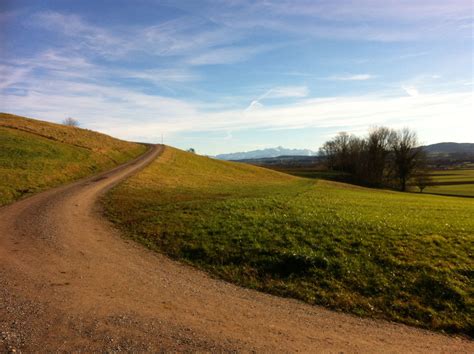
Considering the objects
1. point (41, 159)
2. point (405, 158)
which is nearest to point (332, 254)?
point (41, 159)

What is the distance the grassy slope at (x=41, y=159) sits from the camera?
87.9 feet

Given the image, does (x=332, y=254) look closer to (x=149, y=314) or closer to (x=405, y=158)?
(x=149, y=314)

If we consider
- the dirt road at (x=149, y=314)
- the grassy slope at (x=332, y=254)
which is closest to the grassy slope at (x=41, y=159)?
the grassy slope at (x=332, y=254)

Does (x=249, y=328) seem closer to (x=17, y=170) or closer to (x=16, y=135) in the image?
(x=17, y=170)

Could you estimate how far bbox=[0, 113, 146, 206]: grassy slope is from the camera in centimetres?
2678

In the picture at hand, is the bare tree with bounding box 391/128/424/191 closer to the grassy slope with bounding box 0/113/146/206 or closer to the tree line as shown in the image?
the tree line

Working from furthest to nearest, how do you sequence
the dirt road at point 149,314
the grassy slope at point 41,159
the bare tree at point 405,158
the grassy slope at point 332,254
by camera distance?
the bare tree at point 405,158 < the grassy slope at point 41,159 < the grassy slope at point 332,254 < the dirt road at point 149,314

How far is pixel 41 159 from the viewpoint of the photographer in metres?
36.0

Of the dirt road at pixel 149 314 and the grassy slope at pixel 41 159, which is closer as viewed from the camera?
the dirt road at pixel 149 314

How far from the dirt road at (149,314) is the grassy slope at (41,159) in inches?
566

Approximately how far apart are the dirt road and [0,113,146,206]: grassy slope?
1438 centimetres

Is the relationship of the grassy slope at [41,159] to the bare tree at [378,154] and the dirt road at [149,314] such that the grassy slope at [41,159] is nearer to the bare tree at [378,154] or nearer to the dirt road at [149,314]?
the dirt road at [149,314]

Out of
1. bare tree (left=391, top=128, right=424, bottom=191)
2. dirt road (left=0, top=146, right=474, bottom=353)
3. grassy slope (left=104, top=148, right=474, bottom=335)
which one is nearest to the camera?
dirt road (left=0, top=146, right=474, bottom=353)

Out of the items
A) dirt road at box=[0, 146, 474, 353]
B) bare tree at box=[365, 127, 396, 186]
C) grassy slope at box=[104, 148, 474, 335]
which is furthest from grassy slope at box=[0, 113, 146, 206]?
bare tree at box=[365, 127, 396, 186]
